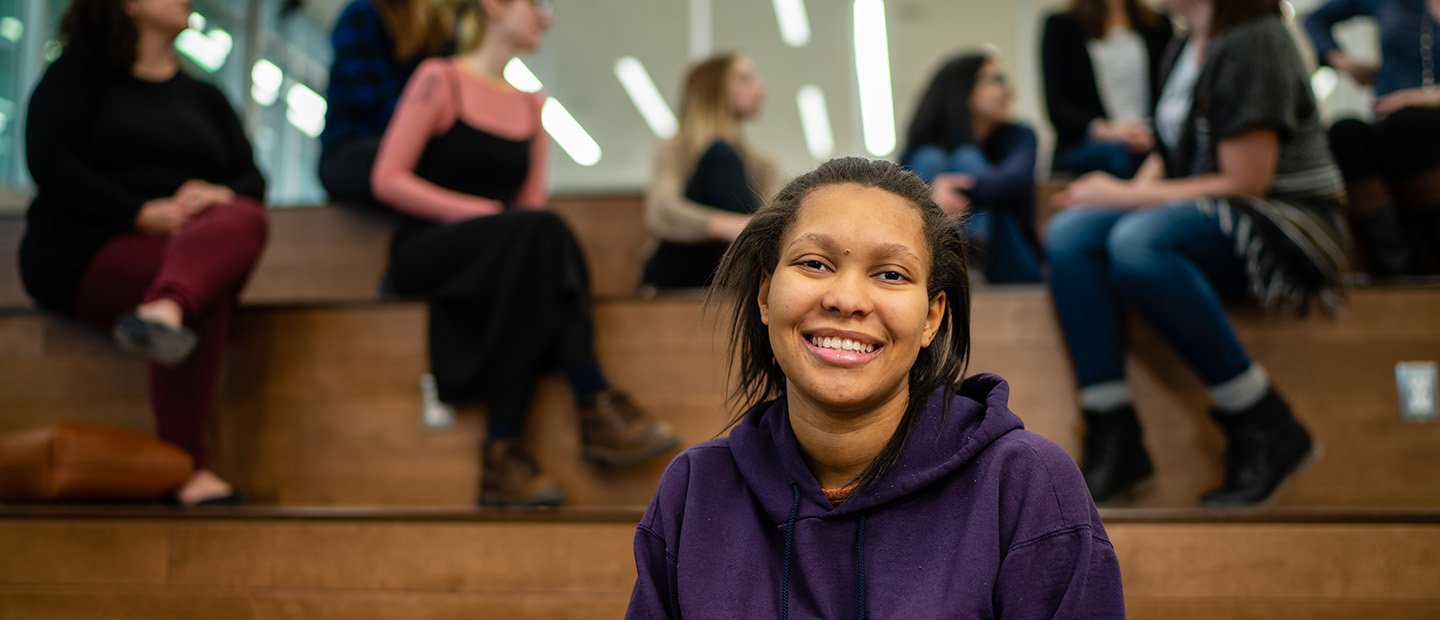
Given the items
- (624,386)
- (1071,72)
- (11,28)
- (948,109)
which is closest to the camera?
(624,386)

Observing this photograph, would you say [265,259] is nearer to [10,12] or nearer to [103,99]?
[103,99]

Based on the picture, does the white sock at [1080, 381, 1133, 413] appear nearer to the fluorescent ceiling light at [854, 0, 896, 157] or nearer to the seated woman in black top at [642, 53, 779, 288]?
the seated woman in black top at [642, 53, 779, 288]

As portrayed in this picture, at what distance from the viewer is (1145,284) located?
204 cm

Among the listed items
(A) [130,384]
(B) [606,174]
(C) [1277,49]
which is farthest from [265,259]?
(B) [606,174]

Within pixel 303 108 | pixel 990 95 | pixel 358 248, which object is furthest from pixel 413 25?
pixel 303 108

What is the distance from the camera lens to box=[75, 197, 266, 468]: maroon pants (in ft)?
6.97

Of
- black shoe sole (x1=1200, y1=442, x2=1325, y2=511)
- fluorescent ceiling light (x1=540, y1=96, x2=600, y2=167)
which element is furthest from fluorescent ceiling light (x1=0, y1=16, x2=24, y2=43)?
black shoe sole (x1=1200, y1=442, x2=1325, y2=511)

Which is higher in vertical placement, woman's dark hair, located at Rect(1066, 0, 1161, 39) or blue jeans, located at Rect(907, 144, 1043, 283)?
woman's dark hair, located at Rect(1066, 0, 1161, 39)

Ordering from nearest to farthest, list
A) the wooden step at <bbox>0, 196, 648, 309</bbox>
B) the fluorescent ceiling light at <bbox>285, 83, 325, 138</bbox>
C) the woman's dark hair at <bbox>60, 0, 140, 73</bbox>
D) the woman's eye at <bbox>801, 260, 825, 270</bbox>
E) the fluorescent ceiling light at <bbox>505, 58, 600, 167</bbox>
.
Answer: the woman's eye at <bbox>801, 260, 825, 270</bbox> < the woman's dark hair at <bbox>60, 0, 140, 73</bbox> < the wooden step at <bbox>0, 196, 648, 309</bbox> < the fluorescent ceiling light at <bbox>285, 83, 325, 138</bbox> < the fluorescent ceiling light at <bbox>505, 58, 600, 167</bbox>

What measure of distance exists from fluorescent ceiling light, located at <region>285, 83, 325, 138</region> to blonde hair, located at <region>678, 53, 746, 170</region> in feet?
12.4

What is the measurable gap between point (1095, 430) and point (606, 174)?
639cm

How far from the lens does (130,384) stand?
94.3 inches

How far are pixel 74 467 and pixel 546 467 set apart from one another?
79 centimetres

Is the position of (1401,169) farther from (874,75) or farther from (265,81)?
(265,81)
